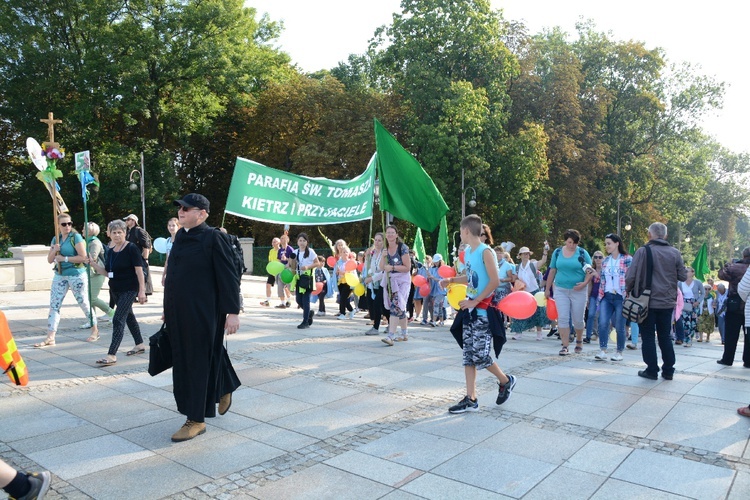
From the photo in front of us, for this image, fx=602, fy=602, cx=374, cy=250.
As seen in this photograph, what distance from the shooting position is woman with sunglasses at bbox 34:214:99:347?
8.48 m

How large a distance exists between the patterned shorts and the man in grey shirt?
2671mm

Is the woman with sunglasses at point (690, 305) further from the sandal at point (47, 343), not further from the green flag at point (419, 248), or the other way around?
the sandal at point (47, 343)

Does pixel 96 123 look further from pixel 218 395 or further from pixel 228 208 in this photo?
pixel 218 395

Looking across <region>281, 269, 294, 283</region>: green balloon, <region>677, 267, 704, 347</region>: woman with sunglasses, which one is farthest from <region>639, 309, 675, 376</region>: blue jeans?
<region>281, 269, 294, 283</region>: green balloon

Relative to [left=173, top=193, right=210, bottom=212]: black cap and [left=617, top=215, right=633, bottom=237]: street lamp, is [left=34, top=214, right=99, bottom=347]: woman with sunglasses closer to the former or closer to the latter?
[left=173, top=193, right=210, bottom=212]: black cap

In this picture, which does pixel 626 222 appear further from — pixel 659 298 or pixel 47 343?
pixel 47 343

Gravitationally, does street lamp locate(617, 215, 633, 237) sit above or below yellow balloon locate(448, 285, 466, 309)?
above

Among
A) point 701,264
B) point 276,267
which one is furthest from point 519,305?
point 701,264

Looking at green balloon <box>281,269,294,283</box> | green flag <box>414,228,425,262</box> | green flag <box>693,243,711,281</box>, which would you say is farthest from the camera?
green flag <box>693,243,711,281</box>

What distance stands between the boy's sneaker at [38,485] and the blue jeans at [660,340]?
6.18 metres

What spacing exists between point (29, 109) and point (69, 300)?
2062cm

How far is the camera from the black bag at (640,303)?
703 cm

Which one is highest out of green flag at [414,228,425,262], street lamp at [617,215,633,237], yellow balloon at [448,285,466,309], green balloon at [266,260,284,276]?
street lamp at [617,215,633,237]

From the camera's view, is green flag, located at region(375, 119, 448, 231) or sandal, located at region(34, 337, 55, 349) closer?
sandal, located at region(34, 337, 55, 349)
